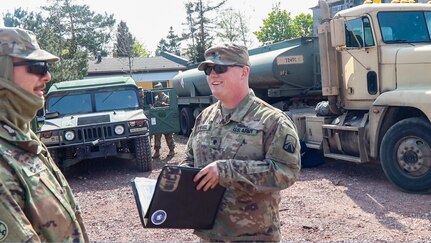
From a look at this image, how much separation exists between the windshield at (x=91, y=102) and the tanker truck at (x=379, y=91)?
330cm

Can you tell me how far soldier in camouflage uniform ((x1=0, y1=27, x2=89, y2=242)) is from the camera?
1.46 m

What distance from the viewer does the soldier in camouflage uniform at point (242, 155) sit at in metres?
1.99

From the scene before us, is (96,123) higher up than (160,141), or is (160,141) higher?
(96,123)

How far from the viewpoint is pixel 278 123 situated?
2.11 metres

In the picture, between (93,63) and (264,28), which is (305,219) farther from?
(264,28)

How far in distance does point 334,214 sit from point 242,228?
3.08 meters

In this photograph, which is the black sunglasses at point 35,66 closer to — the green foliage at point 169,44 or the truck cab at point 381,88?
the truck cab at point 381,88

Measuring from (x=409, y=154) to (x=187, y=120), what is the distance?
882cm

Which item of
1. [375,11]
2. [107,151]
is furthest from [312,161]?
[107,151]

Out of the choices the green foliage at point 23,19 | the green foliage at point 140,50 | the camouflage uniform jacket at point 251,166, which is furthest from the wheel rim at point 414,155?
the green foliage at point 140,50

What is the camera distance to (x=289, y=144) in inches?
81.9

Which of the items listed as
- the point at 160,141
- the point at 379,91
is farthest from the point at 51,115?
the point at 379,91

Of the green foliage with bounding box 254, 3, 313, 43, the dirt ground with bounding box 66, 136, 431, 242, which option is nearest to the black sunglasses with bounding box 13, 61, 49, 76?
the dirt ground with bounding box 66, 136, 431, 242

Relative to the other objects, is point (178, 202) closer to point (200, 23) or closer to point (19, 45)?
point (19, 45)
